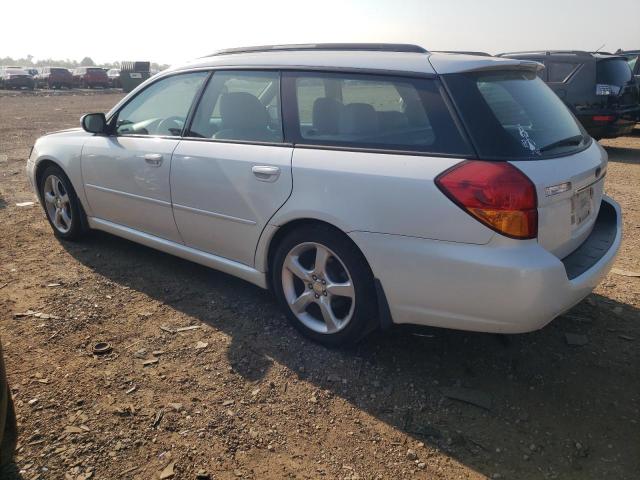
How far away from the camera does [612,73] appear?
9906mm

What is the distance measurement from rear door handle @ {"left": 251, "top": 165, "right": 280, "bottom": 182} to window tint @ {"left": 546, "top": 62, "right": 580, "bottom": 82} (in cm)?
865

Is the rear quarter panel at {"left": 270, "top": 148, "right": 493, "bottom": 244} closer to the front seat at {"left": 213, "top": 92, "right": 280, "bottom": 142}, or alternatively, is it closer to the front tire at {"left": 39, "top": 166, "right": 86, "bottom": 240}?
the front seat at {"left": 213, "top": 92, "right": 280, "bottom": 142}

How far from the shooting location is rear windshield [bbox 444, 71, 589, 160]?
2.69 meters

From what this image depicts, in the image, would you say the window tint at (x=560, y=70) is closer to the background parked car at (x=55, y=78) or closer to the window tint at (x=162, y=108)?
the window tint at (x=162, y=108)

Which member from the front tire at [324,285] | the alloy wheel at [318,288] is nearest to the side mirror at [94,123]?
the front tire at [324,285]

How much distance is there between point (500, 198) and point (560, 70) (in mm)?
8942

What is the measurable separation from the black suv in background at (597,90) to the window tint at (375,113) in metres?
7.95

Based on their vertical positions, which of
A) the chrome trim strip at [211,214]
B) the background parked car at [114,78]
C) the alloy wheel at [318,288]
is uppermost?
the background parked car at [114,78]

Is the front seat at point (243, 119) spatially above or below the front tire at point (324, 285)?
above

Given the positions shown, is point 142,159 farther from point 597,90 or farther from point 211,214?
point 597,90

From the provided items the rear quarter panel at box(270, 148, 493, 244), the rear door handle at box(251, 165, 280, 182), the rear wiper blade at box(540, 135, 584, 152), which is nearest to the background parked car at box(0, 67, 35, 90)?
the rear door handle at box(251, 165, 280, 182)

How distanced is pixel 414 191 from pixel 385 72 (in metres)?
0.77

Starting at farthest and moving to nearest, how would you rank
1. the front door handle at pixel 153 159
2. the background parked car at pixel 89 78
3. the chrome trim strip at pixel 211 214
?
the background parked car at pixel 89 78 → the front door handle at pixel 153 159 → the chrome trim strip at pixel 211 214

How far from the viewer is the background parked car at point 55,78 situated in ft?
143
